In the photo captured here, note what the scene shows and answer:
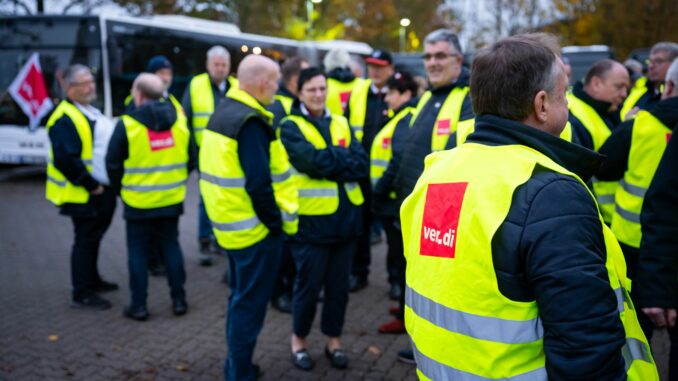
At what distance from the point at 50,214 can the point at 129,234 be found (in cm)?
535

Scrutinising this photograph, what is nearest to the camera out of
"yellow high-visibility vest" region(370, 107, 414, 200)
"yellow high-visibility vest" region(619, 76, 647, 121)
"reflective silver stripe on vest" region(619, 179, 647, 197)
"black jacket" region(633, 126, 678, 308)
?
"black jacket" region(633, 126, 678, 308)

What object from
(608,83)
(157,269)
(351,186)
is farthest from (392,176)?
(157,269)

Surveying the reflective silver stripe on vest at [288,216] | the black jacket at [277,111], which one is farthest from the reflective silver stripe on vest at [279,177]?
the black jacket at [277,111]

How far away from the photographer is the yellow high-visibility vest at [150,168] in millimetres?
5031

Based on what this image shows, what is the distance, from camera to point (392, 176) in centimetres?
473

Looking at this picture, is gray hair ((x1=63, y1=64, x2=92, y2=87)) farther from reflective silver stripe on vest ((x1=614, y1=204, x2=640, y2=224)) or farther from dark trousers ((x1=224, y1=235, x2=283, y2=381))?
reflective silver stripe on vest ((x1=614, y1=204, x2=640, y2=224))

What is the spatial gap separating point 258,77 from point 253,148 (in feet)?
1.69

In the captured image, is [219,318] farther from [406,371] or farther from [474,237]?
[474,237]

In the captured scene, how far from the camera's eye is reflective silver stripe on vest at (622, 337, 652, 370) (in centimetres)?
175

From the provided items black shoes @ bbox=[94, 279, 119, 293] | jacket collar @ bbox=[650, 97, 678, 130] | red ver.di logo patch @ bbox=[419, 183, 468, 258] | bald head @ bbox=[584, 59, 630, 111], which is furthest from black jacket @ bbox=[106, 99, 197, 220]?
jacket collar @ bbox=[650, 97, 678, 130]

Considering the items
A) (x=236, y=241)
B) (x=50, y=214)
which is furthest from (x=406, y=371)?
(x=50, y=214)

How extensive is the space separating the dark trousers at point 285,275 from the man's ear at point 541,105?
3984 millimetres

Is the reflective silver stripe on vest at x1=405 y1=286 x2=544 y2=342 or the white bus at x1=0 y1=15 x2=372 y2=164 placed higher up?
the white bus at x1=0 y1=15 x2=372 y2=164

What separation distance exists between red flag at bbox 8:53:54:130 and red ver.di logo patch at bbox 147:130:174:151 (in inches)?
273
